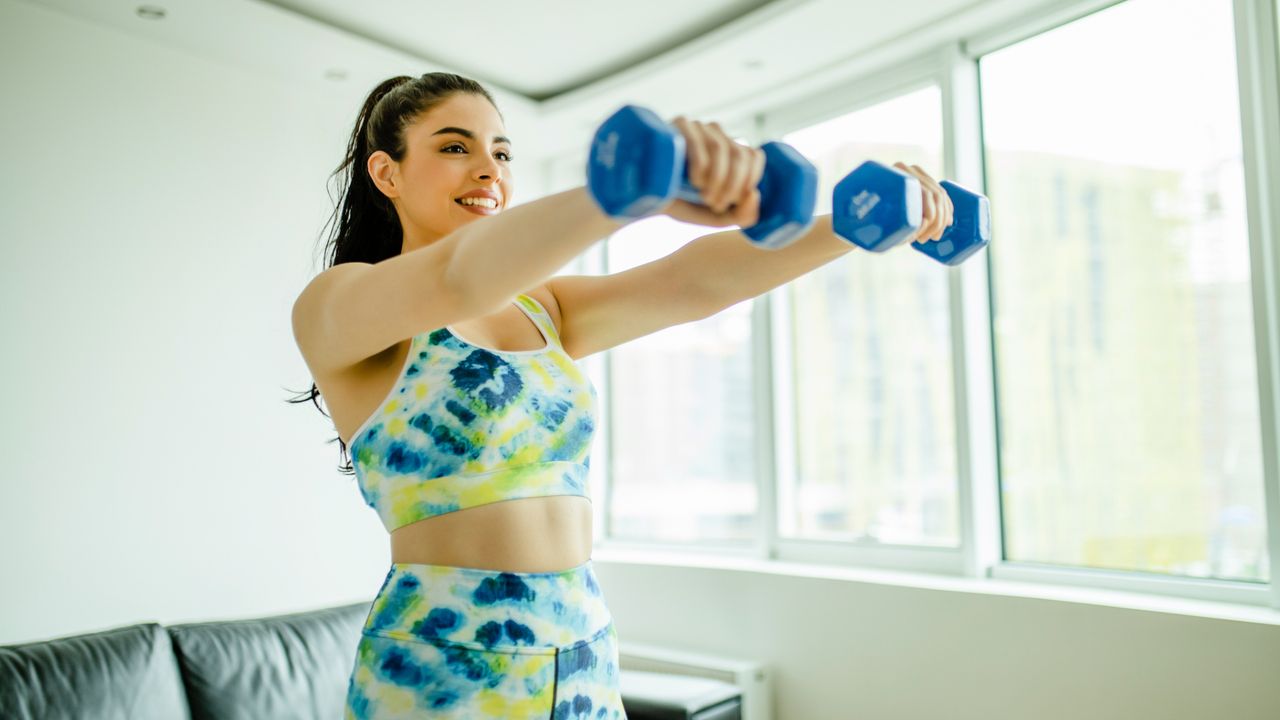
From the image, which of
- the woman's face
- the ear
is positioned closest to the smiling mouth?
the woman's face

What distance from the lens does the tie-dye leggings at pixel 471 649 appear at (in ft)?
3.18

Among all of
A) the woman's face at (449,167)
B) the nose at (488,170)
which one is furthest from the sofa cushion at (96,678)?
the nose at (488,170)

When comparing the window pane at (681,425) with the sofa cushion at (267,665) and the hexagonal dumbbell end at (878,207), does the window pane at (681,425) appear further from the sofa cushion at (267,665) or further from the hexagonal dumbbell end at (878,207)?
the hexagonal dumbbell end at (878,207)

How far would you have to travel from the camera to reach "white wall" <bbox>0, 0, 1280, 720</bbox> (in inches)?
98.1

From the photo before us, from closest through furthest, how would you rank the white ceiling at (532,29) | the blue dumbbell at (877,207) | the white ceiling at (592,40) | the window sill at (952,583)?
the blue dumbbell at (877,207) → the window sill at (952,583) → the white ceiling at (592,40) → the white ceiling at (532,29)

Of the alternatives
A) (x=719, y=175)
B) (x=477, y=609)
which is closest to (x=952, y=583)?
(x=477, y=609)

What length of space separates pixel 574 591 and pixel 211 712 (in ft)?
5.49

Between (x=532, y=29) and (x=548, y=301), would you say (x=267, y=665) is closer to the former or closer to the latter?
(x=548, y=301)

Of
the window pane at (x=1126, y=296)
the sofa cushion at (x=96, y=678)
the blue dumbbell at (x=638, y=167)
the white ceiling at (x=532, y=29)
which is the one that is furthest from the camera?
the white ceiling at (x=532, y=29)

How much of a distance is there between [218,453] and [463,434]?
229 cm

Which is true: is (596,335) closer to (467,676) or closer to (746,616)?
(467,676)

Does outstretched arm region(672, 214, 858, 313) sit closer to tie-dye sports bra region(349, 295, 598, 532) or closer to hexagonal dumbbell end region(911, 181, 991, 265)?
hexagonal dumbbell end region(911, 181, 991, 265)

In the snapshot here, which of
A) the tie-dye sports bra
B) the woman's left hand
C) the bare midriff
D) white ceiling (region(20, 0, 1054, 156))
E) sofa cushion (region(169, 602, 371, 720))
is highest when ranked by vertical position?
white ceiling (region(20, 0, 1054, 156))

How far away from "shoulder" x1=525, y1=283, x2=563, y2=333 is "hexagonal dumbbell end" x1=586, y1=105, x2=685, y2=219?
56cm
